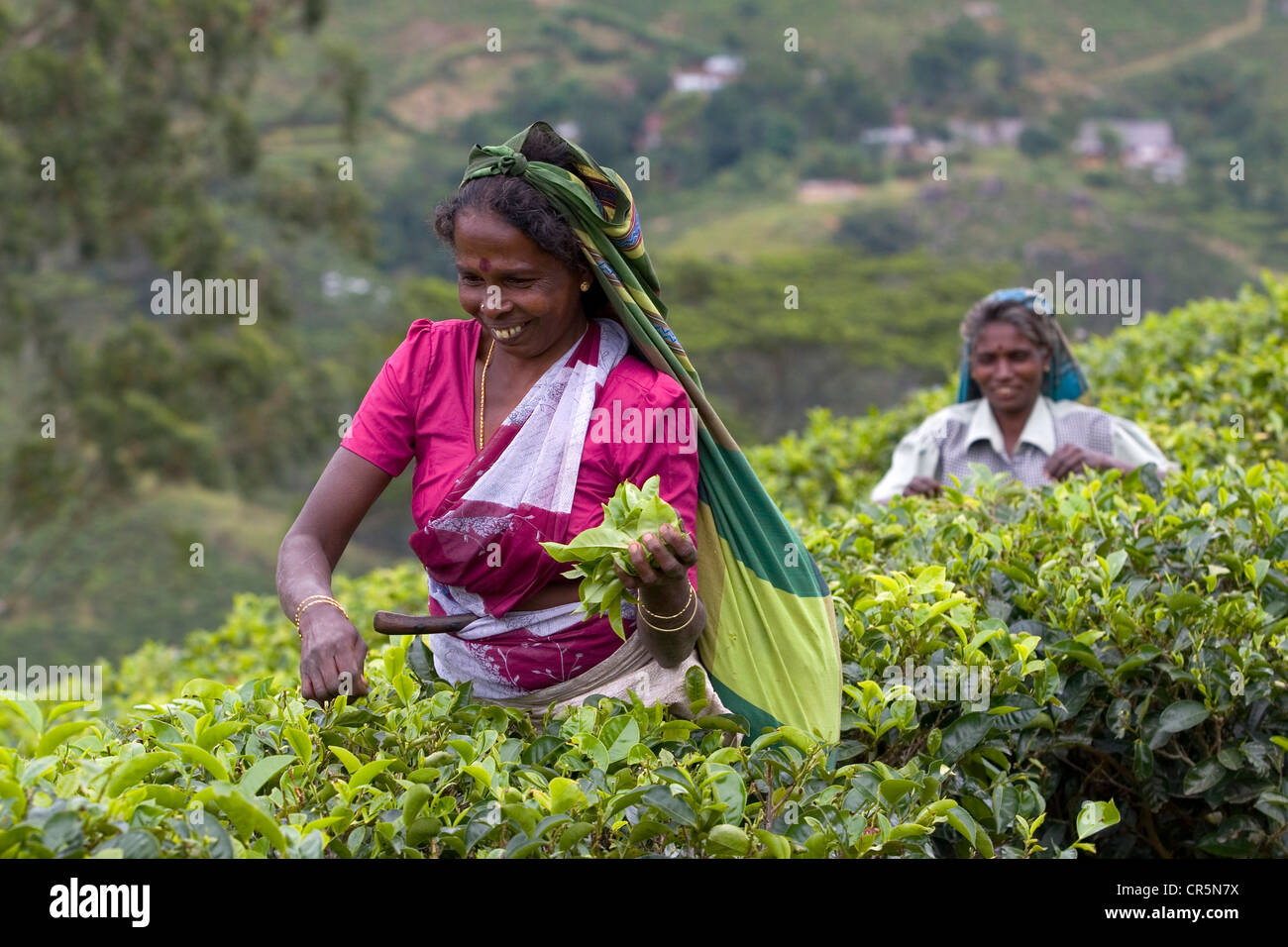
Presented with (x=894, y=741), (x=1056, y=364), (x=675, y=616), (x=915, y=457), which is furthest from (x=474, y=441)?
(x=1056, y=364)

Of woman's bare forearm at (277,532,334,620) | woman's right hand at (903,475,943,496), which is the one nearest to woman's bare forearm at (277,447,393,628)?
woman's bare forearm at (277,532,334,620)

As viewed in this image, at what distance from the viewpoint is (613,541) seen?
2145 millimetres

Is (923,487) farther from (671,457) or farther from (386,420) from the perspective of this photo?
(386,420)

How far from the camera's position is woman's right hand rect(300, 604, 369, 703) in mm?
2305

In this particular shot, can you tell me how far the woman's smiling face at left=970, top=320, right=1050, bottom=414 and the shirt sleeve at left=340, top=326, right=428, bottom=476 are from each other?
8.56 feet

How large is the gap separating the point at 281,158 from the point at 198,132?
18264 mm

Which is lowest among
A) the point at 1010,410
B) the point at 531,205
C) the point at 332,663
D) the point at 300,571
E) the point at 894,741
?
the point at 894,741

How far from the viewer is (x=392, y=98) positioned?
4147 centimetres

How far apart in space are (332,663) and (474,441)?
489 mm

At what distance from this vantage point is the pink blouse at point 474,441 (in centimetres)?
246

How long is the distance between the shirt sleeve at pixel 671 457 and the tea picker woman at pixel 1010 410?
6.81 ft

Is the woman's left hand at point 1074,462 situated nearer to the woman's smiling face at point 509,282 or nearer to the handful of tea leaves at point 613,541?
the woman's smiling face at point 509,282

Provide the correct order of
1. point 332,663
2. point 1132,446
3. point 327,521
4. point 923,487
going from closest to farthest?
point 332,663
point 327,521
point 923,487
point 1132,446

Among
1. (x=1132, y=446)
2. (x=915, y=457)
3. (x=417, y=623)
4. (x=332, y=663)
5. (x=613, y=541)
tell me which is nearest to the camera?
(x=613, y=541)
